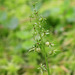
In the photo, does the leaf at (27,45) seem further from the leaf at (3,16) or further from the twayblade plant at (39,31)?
the twayblade plant at (39,31)

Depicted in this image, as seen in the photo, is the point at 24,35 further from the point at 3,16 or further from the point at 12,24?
the point at 3,16

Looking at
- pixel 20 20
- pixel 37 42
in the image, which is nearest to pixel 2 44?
pixel 20 20

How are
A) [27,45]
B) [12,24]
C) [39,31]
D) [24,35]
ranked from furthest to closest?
[12,24] → [24,35] → [27,45] → [39,31]

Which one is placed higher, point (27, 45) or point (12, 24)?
point (12, 24)

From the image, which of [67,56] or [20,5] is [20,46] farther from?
[20,5]

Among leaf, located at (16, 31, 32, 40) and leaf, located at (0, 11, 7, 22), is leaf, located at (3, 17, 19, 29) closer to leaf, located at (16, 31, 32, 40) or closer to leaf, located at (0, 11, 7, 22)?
leaf, located at (0, 11, 7, 22)

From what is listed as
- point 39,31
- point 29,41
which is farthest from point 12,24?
point 39,31

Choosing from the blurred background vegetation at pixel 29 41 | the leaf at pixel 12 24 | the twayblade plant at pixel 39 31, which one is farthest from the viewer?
the leaf at pixel 12 24

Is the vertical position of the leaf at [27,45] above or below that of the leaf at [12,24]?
below

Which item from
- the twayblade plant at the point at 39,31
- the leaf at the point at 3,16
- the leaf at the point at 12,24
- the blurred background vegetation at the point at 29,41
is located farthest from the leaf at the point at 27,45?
the twayblade plant at the point at 39,31
